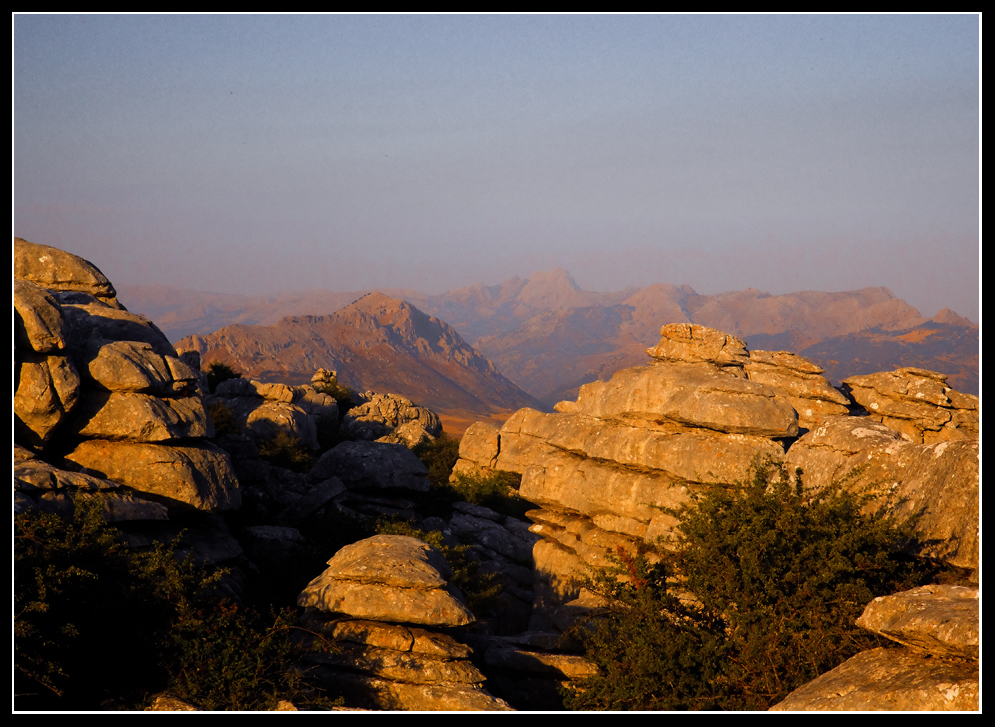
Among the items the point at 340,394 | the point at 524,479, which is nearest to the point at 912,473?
the point at 524,479

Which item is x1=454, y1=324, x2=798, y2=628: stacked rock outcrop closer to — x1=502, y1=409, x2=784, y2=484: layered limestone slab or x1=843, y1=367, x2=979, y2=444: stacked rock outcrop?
x1=502, y1=409, x2=784, y2=484: layered limestone slab

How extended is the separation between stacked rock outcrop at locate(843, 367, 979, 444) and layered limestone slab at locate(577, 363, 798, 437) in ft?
21.8

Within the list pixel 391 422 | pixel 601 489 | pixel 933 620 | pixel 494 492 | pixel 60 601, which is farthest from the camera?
pixel 391 422

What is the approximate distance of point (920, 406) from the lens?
23.2 meters

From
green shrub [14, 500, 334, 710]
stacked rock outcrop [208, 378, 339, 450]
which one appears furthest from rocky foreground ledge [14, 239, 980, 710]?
stacked rock outcrop [208, 378, 339, 450]

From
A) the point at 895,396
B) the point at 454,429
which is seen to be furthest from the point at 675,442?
the point at 454,429

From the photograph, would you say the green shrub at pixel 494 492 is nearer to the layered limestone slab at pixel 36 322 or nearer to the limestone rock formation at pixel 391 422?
the limestone rock formation at pixel 391 422

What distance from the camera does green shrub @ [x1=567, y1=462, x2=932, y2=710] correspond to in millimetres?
11578

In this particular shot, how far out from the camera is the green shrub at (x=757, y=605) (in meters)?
11.6

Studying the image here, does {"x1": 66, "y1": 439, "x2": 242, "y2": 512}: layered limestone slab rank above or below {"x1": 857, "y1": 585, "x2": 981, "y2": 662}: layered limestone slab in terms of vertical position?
below

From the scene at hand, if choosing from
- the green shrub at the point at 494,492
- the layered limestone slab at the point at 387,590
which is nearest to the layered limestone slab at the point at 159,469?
the layered limestone slab at the point at 387,590

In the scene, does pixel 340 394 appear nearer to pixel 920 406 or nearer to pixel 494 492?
pixel 494 492

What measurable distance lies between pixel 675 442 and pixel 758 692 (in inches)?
302

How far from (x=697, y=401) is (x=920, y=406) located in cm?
1020
